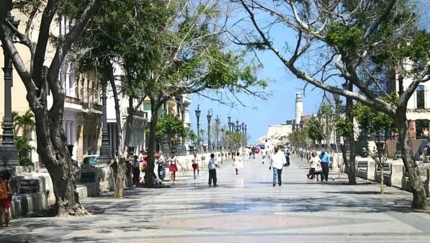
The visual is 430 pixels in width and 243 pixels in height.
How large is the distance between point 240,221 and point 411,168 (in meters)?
4.73

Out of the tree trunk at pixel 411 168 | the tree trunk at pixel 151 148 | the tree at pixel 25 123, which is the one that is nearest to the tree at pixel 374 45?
the tree trunk at pixel 411 168

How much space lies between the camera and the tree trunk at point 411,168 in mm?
17625

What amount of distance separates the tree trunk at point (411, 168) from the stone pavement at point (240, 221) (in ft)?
1.43

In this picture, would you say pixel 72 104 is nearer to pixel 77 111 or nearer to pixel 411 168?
pixel 77 111

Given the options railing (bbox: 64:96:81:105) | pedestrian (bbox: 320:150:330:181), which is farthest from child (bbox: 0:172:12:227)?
railing (bbox: 64:96:81:105)

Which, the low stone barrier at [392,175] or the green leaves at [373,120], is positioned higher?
the green leaves at [373,120]

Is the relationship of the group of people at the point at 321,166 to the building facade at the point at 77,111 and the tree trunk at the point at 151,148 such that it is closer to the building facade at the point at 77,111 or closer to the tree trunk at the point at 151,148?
the tree trunk at the point at 151,148

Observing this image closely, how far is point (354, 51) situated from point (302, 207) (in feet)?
14.9

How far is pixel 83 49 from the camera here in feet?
71.8

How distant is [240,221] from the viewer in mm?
15859

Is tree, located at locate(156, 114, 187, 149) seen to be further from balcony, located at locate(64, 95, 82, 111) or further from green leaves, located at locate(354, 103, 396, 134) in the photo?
green leaves, located at locate(354, 103, 396, 134)

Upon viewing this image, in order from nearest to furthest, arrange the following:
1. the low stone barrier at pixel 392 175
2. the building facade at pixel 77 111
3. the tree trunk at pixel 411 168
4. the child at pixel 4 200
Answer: the child at pixel 4 200 → the tree trunk at pixel 411 168 → the low stone barrier at pixel 392 175 → the building facade at pixel 77 111

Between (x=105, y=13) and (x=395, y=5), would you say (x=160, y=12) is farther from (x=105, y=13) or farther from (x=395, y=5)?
(x=395, y=5)

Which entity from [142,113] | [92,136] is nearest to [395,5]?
[92,136]
